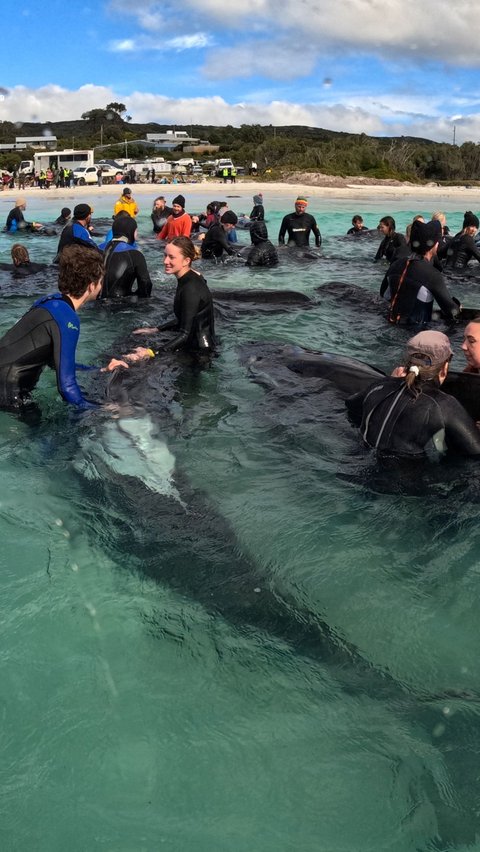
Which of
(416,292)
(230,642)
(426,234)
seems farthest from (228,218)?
(230,642)

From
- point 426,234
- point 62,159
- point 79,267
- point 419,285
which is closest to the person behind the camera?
point 79,267

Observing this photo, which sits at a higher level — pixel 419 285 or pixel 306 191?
pixel 306 191

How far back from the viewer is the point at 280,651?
318cm

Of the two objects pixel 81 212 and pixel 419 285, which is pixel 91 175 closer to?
pixel 81 212

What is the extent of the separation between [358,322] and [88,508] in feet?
21.8

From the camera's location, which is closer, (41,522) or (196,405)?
(41,522)

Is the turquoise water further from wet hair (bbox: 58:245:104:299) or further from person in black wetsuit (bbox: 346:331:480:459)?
wet hair (bbox: 58:245:104:299)

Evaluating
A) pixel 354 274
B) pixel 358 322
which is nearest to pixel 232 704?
pixel 358 322

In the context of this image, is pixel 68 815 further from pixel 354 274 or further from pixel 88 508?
pixel 354 274

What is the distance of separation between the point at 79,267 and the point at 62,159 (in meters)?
74.4

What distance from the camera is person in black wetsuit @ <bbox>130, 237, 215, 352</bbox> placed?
664 cm

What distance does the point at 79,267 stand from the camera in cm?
474

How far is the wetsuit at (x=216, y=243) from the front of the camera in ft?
48.3

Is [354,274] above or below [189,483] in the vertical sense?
above
